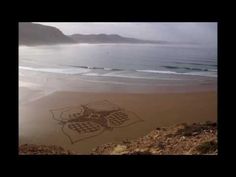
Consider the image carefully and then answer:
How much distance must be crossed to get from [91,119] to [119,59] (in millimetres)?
972

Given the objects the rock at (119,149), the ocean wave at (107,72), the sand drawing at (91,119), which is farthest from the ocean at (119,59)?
the rock at (119,149)

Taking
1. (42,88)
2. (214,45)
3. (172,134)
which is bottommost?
(172,134)

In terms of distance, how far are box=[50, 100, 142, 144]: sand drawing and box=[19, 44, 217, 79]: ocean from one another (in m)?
Answer: 0.55

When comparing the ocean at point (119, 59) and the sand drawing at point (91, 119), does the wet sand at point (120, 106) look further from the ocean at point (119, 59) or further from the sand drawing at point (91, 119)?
the ocean at point (119, 59)

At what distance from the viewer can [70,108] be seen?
3.33 metres

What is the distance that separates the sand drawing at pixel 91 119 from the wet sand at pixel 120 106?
0.04m

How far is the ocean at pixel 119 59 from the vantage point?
12.0 ft

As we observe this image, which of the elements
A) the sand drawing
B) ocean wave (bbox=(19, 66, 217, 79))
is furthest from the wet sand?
ocean wave (bbox=(19, 66, 217, 79))

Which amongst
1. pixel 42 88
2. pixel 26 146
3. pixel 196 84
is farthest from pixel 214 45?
pixel 26 146

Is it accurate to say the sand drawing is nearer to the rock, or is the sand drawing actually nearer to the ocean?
the rock
